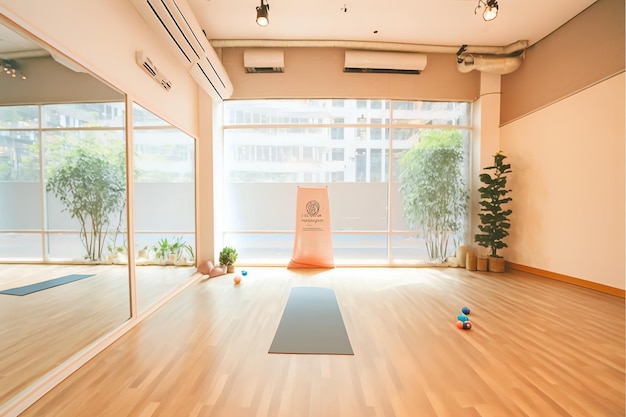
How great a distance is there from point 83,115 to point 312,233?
11.9 feet

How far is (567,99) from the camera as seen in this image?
3.84m

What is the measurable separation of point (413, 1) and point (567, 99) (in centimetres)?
284

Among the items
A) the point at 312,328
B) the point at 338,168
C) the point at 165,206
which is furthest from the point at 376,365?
the point at 165,206

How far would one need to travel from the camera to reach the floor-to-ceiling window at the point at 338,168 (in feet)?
15.9

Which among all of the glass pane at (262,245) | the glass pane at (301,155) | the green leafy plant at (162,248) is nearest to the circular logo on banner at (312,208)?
the glass pane at (301,155)

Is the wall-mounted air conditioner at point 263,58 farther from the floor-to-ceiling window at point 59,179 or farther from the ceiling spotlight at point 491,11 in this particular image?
the ceiling spotlight at point 491,11

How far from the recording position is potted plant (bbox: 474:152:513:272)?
4.43 m

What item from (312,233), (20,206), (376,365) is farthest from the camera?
(312,233)

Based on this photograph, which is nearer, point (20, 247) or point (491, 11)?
point (20, 247)

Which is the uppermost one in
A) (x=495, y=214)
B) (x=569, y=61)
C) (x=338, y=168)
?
(x=569, y=61)

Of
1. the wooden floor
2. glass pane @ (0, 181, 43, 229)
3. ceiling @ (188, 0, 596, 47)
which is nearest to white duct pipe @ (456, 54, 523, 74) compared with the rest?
ceiling @ (188, 0, 596, 47)

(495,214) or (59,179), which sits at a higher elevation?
(59,179)

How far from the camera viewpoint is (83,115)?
2.78m

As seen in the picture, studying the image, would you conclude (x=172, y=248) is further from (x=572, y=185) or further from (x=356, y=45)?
(x=572, y=185)
